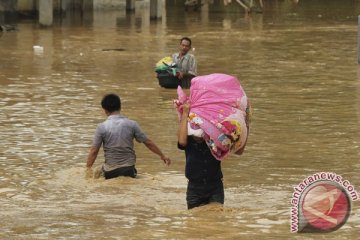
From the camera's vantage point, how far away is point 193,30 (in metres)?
36.8

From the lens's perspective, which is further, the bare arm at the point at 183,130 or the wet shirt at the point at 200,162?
the wet shirt at the point at 200,162

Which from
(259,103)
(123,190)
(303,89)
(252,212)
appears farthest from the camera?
(303,89)

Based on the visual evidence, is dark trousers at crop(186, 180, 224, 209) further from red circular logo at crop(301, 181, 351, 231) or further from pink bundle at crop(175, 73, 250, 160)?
red circular logo at crop(301, 181, 351, 231)

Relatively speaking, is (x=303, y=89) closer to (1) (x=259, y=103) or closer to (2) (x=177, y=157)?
(1) (x=259, y=103)

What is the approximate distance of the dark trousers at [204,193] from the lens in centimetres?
870

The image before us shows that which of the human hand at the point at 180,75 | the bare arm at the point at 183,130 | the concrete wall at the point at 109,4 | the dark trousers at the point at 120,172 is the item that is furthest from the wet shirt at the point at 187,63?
the concrete wall at the point at 109,4

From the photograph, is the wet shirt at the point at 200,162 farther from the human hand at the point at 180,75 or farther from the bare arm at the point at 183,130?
the human hand at the point at 180,75

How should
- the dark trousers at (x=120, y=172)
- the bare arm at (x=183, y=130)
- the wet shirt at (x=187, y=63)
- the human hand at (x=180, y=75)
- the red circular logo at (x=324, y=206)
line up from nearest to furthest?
the red circular logo at (x=324, y=206) < the bare arm at (x=183, y=130) < the dark trousers at (x=120, y=172) < the wet shirt at (x=187, y=63) < the human hand at (x=180, y=75)

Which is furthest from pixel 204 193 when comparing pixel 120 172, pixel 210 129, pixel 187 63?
pixel 187 63

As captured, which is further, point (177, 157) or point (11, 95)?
point (11, 95)

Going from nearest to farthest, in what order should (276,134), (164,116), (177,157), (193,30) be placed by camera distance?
1. (177,157)
2. (276,134)
3. (164,116)
4. (193,30)

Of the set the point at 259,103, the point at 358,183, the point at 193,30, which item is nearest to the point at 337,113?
the point at 259,103

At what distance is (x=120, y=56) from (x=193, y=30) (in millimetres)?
10706

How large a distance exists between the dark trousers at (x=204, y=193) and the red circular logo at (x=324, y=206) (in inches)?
27.9
